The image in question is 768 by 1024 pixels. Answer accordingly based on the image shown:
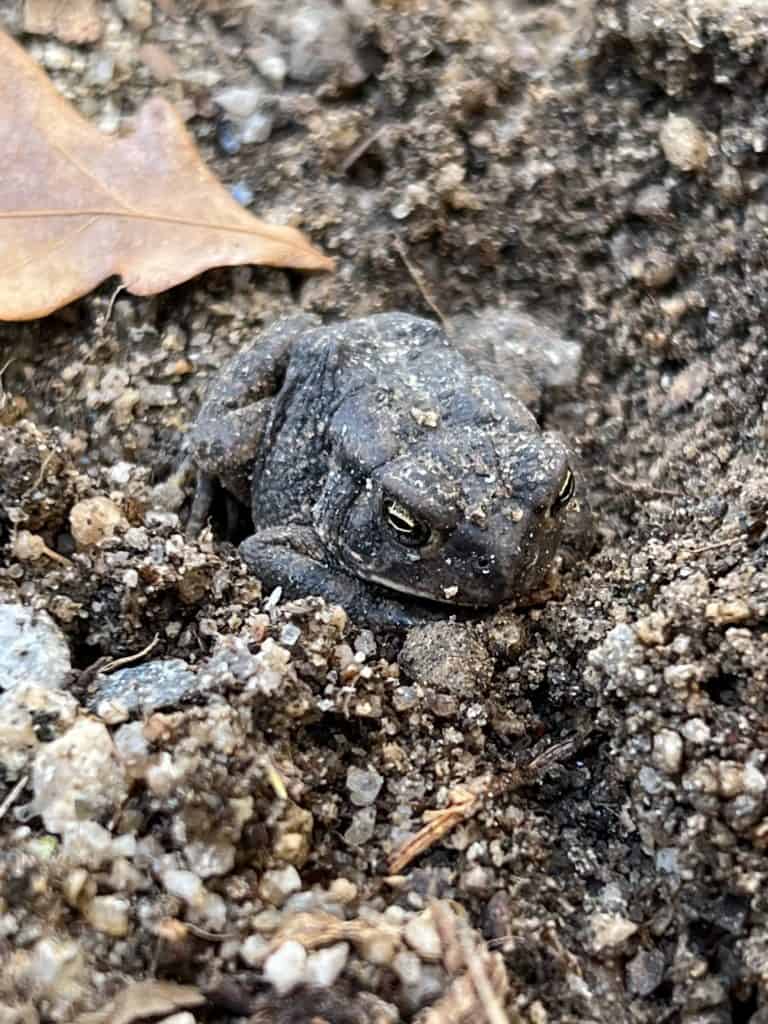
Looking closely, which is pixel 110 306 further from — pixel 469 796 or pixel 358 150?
pixel 469 796

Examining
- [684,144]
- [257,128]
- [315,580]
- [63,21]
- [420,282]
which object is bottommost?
[315,580]

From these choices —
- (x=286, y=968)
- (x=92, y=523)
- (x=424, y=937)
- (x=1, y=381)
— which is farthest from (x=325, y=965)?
(x=1, y=381)

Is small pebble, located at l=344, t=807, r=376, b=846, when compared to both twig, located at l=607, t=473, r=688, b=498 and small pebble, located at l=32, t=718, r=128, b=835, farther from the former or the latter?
twig, located at l=607, t=473, r=688, b=498

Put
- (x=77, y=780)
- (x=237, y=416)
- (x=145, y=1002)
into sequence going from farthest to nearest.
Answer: (x=237, y=416) → (x=77, y=780) → (x=145, y=1002)

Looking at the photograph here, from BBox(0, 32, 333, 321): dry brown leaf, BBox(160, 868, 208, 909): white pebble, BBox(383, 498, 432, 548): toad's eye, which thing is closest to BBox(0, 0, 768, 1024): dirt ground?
BBox(160, 868, 208, 909): white pebble

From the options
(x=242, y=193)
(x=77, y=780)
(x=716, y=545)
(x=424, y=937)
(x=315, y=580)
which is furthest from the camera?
(x=242, y=193)

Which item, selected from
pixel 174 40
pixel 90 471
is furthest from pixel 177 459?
pixel 174 40
